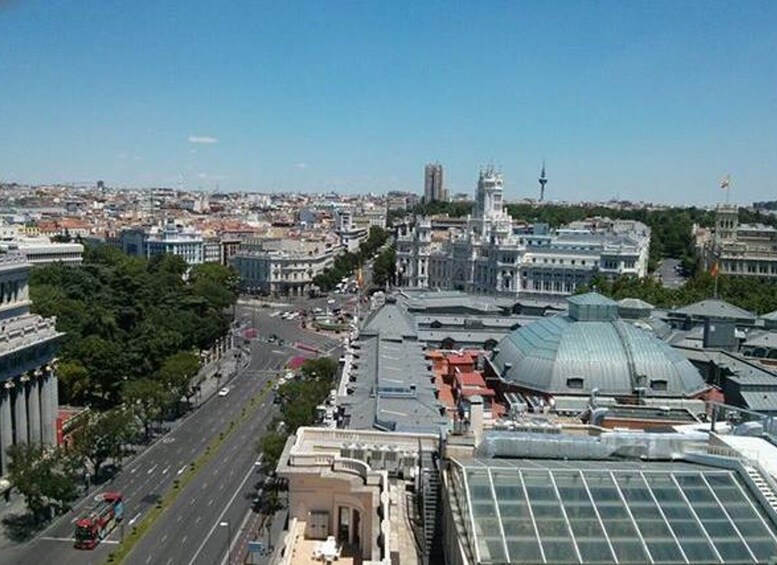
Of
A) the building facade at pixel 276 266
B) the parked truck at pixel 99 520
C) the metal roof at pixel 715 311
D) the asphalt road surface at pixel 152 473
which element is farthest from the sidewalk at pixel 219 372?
the building facade at pixel 276 266

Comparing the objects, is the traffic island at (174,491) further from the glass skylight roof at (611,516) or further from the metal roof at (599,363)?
the glass skylight roof at (611,516)

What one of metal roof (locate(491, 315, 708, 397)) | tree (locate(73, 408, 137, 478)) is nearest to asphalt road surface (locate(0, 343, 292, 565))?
tree (locate(73, 408, 137, 478))

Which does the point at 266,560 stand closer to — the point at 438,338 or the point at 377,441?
the point at 377,441

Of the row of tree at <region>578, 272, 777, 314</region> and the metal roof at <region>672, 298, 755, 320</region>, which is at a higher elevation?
the metal roof at <region>672, 298, 755, 320</region>

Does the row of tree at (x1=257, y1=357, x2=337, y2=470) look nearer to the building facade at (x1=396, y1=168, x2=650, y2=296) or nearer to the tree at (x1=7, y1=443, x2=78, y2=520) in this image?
the tree at (x1=7, y1=443, x2=78, y2=520)

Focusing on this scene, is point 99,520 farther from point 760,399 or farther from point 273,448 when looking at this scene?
point 760,399

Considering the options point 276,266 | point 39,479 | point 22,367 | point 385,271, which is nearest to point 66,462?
point 39,479
